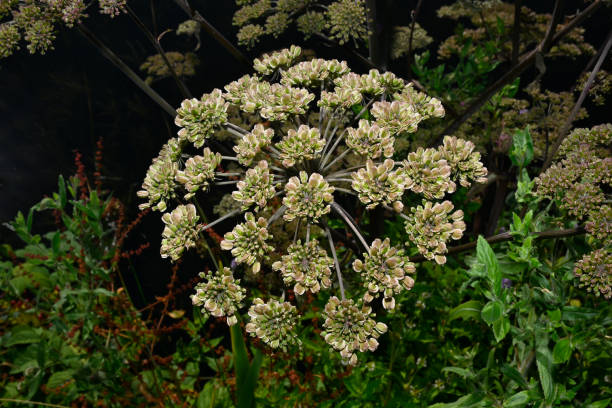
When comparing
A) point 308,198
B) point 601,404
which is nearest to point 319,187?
point 308,198

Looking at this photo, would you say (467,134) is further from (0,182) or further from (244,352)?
(0,182)

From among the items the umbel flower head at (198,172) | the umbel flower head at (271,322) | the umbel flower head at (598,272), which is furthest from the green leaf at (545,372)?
Result: the umbel flower head at (198,172)

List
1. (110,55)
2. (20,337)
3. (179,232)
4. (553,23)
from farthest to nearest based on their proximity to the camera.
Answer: (20,337)
(110,55)
(553,23)
(179,232)

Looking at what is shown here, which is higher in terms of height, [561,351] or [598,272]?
[598,272]

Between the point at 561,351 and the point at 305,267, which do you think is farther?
the point at 561,351

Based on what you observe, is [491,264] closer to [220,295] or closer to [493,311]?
[493,311]

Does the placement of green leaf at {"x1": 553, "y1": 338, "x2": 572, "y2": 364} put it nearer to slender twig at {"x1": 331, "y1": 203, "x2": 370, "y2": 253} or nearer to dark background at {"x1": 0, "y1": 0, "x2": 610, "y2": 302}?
slender twig at {"x1": 331, "y1": 203, "x2": 370, "y2": 253}

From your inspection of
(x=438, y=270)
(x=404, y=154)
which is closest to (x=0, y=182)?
(x=404, y=154)
